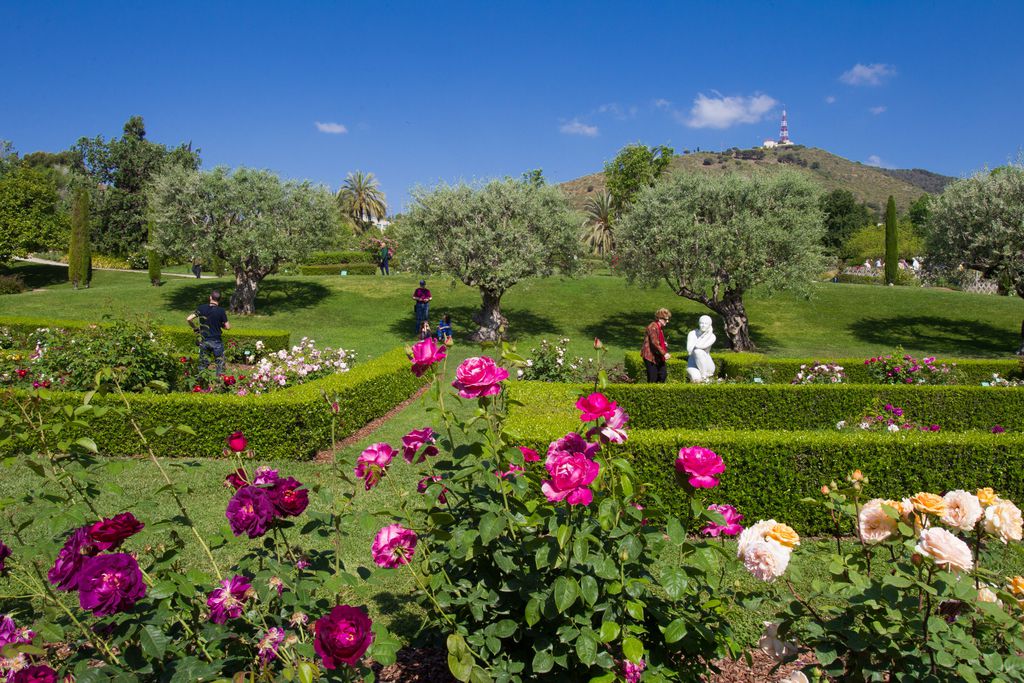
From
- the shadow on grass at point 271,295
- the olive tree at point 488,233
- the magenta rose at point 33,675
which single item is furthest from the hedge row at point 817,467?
the shadow on grass at point 271,295

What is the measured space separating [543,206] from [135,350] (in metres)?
12.1

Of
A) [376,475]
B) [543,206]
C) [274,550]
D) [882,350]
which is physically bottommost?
[882,350]

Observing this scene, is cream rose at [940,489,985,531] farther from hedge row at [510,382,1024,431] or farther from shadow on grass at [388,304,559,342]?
shadow on grass at [388,304,559,342]

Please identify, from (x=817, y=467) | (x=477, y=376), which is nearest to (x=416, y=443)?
(x=477, y=376)

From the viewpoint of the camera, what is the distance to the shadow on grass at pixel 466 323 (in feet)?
65.7

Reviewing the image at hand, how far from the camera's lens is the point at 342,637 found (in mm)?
1670

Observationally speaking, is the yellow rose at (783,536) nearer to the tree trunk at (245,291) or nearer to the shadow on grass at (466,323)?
the shadow on grass at (466,323)

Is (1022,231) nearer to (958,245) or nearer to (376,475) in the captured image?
(958,245)

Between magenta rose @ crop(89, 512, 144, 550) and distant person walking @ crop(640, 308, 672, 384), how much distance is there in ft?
30.0

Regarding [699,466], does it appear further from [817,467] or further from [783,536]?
[817,467]

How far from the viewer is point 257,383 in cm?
953

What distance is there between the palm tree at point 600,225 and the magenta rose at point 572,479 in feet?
148

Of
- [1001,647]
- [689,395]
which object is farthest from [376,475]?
[689,395]

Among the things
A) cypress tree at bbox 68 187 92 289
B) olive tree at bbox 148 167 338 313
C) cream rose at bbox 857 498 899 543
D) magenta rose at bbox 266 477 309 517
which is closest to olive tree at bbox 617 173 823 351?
olive tree at bbox 148 167 338 313
